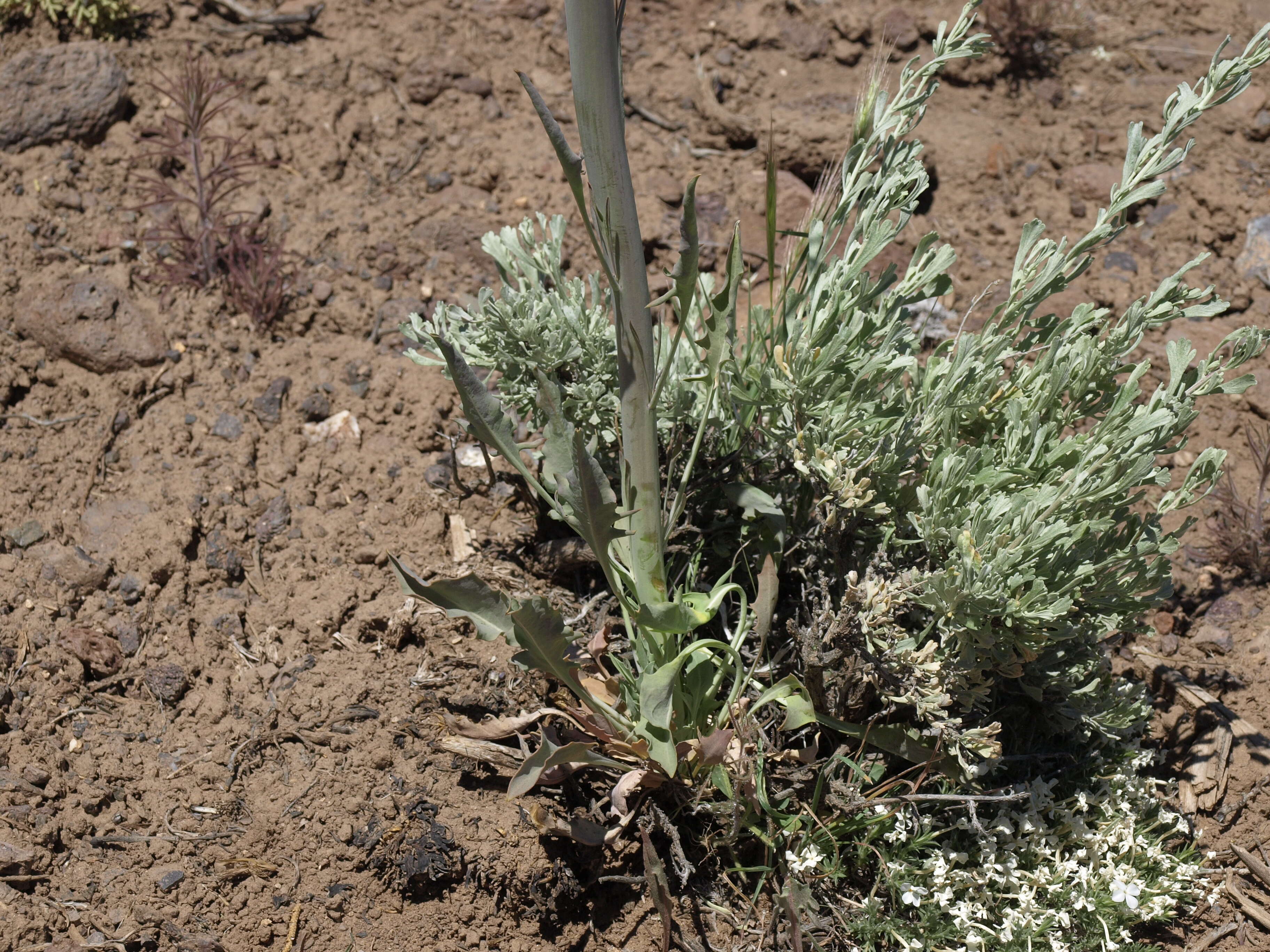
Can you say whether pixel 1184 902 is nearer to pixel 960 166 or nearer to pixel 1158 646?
pixel 1158 646

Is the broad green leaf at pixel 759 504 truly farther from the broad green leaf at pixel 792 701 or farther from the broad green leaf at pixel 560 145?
the broad green leaf at pixel 560 145

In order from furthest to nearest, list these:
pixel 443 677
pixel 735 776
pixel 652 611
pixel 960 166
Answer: pixel 960 166 → pixel 443 677 → pixel 735 776 → pixel 652 611

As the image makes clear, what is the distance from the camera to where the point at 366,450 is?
3182 millimetres

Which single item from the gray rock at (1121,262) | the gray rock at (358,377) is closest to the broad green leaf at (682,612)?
the gray rock at (358,377)

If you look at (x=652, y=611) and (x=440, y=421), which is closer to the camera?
(x=652, y=611)

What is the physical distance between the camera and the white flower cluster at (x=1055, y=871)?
7.59 ft

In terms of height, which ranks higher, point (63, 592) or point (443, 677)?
point (63, 592)

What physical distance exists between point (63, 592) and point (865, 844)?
2.14 m

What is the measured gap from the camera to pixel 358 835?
2.37 m

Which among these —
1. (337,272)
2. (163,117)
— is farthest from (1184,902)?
(163,117)

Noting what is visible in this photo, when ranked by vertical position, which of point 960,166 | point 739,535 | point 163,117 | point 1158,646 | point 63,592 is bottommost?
point 1158,646

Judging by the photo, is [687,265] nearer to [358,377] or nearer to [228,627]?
[228,627]

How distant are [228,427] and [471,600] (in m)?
1.43

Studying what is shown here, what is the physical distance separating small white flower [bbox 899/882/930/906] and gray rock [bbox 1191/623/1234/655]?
3.89 ft
